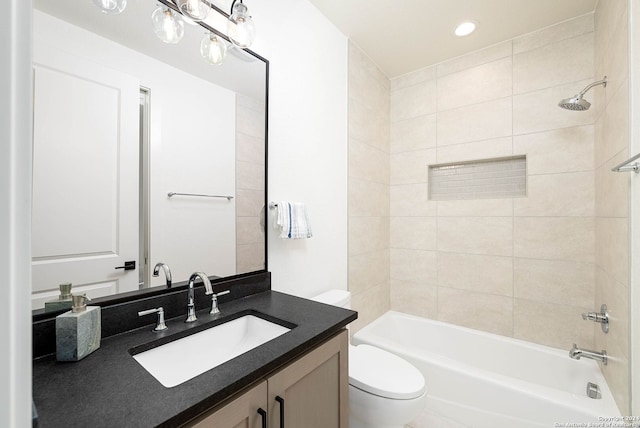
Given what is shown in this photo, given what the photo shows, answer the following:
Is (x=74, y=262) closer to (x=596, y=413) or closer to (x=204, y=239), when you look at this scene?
(x=204, y=239)

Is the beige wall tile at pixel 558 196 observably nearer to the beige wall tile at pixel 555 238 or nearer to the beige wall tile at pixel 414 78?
the beige wall tile at pixel 555 238

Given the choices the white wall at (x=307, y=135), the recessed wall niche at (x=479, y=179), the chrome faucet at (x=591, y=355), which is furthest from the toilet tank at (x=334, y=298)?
the chrome faucet at (x=591, y=355)

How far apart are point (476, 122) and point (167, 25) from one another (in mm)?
2198

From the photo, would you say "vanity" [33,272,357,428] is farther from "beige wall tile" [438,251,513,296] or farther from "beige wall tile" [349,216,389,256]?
"beige wall tile" [438,251,513,296]

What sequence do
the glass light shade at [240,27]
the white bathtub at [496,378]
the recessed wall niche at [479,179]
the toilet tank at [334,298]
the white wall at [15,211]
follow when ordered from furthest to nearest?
1. the recessed wall niche at [479,179]
2. the toilet tank at [334,298]
3. the white bathtub at [496,378]
4. the glass light shade at [240,27]
5. the white wall at [15,211]

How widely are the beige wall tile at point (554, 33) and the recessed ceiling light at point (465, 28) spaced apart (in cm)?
39

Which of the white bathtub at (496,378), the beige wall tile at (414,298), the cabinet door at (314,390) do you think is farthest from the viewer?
the beige wall tile at (414,298)

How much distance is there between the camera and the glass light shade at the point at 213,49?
1.25 m

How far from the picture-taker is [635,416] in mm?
1159

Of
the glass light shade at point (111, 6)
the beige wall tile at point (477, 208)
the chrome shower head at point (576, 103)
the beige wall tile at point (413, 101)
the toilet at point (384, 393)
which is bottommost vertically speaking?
the toilet at point (384, 393)

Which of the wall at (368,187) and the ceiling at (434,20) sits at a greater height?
the ceiling at (434,20)

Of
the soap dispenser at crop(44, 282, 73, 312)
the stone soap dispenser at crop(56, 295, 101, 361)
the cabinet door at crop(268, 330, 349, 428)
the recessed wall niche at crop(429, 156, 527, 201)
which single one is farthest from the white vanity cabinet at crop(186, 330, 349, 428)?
the recessed wall niche at crop(429, 156, 527, 201)

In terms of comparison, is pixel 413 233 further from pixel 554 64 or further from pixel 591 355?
pixel 554 64

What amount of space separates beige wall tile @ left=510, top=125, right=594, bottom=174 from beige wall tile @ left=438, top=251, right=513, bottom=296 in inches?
28.4
